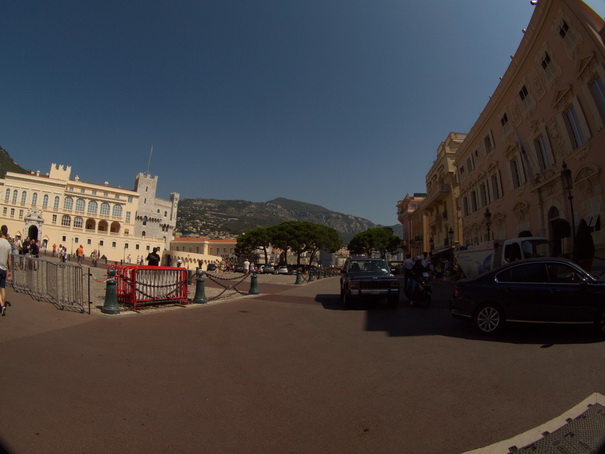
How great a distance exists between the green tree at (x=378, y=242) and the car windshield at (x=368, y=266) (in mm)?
66513

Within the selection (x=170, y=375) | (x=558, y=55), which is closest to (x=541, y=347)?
(x=170, y=375)

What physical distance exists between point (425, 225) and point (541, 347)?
44993 millimetres

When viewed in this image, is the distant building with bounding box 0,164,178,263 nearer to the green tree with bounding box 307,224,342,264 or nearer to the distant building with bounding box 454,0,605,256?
the green tree with bounding box 307,224,342,264

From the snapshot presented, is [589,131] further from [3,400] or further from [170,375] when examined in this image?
[3,400]

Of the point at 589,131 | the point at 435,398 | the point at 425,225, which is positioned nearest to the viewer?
the point at 435,398

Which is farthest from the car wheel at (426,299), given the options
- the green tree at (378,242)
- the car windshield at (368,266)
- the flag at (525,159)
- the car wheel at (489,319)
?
the green tree at (378,242)

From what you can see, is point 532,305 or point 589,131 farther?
point 589,131

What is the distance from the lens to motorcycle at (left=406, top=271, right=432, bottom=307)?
10.4m

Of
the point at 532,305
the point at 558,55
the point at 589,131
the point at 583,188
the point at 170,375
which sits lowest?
the point at 170,375

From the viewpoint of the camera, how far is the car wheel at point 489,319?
6.18 meters

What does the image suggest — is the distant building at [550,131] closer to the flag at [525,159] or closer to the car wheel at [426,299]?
the flag at [525,159]

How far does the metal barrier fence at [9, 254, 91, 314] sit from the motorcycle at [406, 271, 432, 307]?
919cm

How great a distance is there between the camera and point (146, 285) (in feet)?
30.4

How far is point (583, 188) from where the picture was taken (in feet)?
47.4
